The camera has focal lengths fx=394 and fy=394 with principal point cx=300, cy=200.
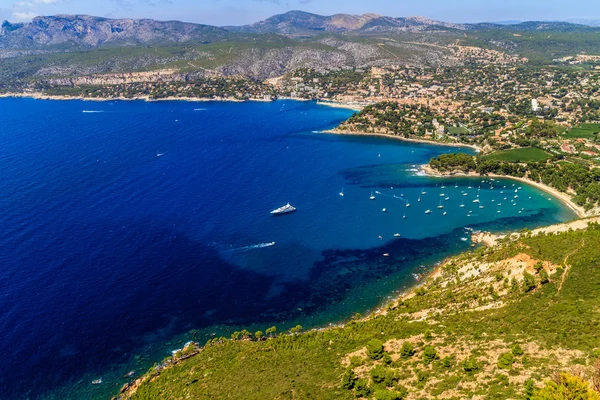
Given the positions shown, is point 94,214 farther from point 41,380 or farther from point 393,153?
point 393,153

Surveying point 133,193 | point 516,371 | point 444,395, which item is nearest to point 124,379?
point 444,395

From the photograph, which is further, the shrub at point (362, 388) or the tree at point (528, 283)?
the tree at point (528, 283)

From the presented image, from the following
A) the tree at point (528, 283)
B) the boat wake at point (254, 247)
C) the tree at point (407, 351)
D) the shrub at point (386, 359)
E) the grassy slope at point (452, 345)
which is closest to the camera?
the grassy slope at point (452, 345)

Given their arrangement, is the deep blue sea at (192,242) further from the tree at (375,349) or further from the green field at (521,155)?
the tree at (375,349)

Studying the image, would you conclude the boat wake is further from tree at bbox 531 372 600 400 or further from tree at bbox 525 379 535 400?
tree at bbox 531 372 600 400

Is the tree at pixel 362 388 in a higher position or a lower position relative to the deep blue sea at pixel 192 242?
higher

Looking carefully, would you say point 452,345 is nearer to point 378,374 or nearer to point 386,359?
point 386,359

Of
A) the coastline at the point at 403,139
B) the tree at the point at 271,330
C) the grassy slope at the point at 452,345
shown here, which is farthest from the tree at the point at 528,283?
the coastline at the point at 403,139

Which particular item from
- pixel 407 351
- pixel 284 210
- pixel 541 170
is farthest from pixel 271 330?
pixel 541 170
